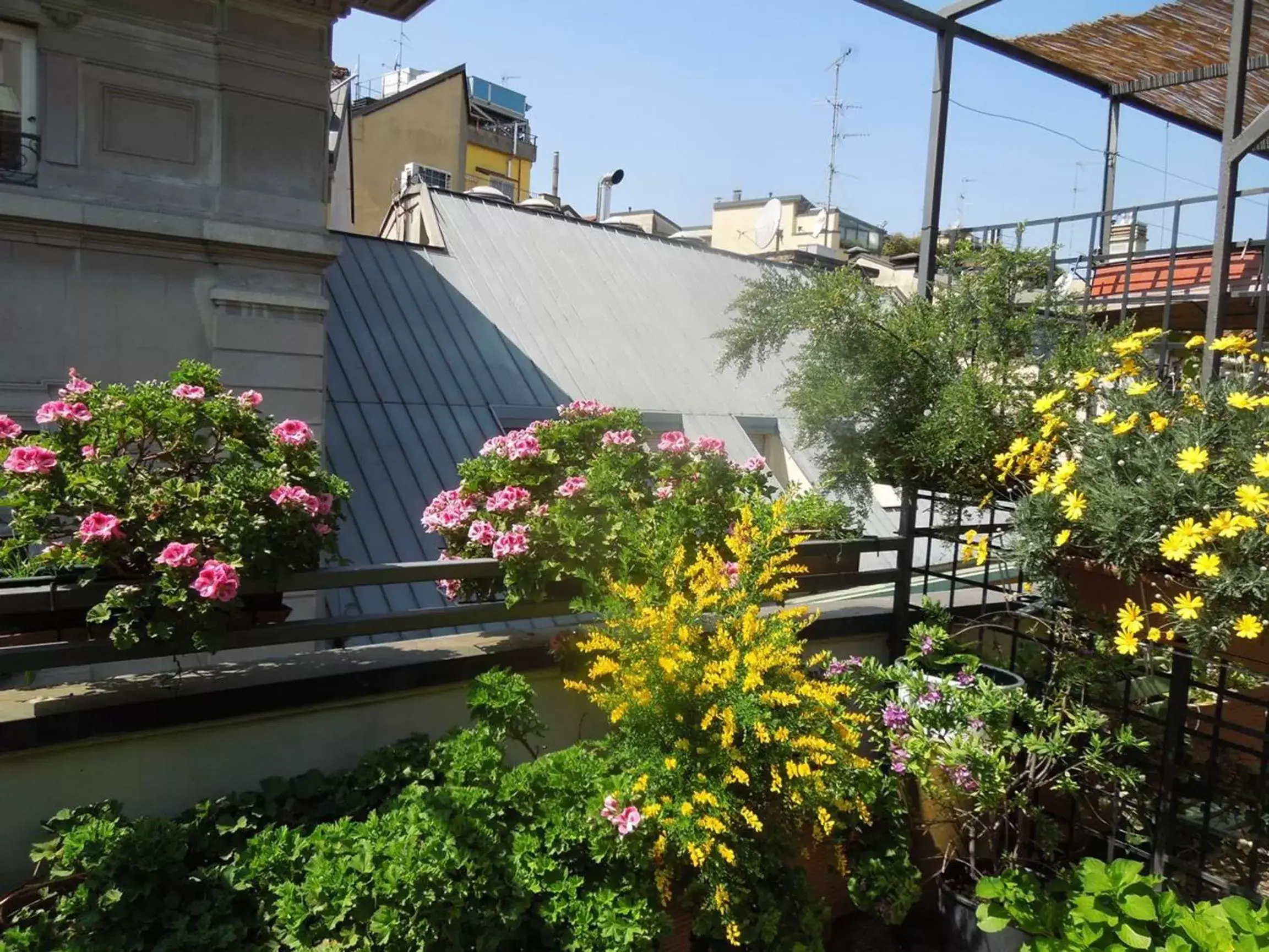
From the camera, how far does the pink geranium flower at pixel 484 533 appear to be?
3.01 metres

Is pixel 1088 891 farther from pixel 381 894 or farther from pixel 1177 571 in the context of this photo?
pixel 381 894

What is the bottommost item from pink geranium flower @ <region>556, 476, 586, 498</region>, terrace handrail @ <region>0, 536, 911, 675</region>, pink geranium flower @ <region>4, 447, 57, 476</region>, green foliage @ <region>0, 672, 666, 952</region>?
green foliage @ <region>0, 672, 666, 952</region>

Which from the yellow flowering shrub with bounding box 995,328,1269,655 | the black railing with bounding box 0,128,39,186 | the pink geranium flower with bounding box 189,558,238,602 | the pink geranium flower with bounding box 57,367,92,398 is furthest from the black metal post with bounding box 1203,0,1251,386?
the black railing with bounding box 0,128,39,186

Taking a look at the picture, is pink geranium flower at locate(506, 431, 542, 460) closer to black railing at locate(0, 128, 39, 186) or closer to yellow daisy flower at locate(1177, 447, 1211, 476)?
yellow daisy flower at locate(1177, 447, 1211, 476)

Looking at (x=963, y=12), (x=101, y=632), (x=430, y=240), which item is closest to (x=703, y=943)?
(x=101, y=632)

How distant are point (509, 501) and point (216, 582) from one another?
Result: 1.00 meters

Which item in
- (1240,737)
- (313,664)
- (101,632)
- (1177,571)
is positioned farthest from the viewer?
(1240,737)

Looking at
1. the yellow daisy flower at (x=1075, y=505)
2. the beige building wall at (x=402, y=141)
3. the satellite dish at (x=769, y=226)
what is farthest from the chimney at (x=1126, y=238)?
the beige building wall at (x=402, y=141)

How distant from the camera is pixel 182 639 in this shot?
2.33 metres

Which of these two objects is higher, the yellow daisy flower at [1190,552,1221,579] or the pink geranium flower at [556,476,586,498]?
the pink geranium flower at [556,476,586,498]

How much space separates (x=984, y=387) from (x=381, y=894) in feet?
8.35

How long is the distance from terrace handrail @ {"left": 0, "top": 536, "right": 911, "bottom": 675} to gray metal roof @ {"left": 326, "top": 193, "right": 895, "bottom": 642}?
476 centimetres

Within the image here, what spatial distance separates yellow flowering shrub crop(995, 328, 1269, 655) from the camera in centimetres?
235

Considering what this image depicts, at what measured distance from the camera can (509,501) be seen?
3018mm
